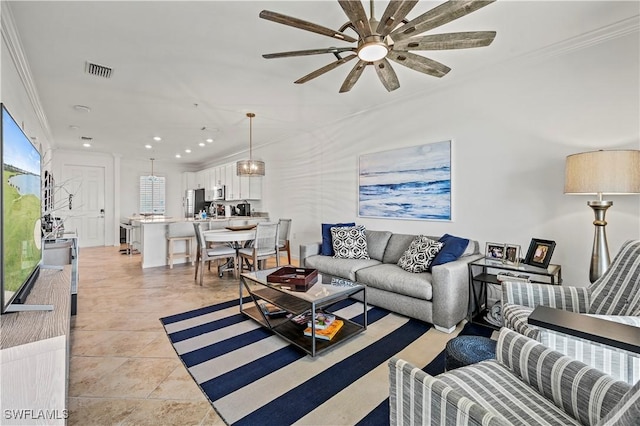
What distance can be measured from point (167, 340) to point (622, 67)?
175 inches

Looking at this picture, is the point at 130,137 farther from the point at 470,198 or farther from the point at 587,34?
the point at 587,34

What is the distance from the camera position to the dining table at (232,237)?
410 centimetres

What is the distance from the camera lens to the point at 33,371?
3.62 ft

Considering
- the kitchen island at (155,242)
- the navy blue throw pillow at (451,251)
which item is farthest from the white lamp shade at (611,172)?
the kitchen island at (155,242)

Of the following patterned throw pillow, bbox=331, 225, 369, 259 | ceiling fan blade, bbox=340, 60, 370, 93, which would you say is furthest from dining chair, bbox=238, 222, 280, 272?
ceiling fan blade, bbox=340, 60, 370, 93

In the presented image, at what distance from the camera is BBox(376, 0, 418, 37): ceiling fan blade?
1486 millimetres

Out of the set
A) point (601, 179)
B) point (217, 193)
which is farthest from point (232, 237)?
point (217, 193)

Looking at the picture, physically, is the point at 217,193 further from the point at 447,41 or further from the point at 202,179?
the point at 447,41

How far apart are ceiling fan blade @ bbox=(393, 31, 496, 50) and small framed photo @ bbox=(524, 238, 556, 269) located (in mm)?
1826

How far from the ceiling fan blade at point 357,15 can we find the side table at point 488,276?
7.25 feet

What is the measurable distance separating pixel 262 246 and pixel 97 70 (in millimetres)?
2958

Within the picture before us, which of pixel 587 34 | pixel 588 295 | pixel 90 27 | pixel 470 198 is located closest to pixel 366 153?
pixel 470 198

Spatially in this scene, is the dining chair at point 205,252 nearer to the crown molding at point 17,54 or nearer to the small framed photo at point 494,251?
the crown molding at point 17,54

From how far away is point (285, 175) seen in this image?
19.9ft
